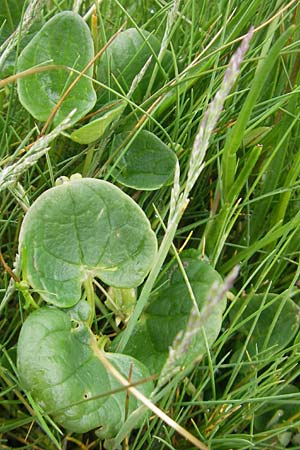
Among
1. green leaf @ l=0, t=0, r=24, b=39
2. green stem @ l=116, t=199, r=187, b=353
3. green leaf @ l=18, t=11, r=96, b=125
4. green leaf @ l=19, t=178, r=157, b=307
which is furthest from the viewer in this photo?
green leaf @ l=0, t=0, r=24, b=39

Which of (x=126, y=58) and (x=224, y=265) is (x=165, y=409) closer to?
(x=224, y=265)

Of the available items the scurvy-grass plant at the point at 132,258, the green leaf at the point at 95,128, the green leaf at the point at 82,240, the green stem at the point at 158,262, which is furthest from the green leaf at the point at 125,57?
the green stem at the point at 158,262

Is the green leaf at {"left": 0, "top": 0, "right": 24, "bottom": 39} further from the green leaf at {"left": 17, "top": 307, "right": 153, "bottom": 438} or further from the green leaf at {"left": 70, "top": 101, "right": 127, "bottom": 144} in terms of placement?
the green leaf at {"left": 17, "top": 307, "right": 153, "bottom": 438}

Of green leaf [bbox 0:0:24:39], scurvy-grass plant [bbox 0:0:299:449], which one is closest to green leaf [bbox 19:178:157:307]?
scurvy-grass plant [bbox 0:0:299:449]

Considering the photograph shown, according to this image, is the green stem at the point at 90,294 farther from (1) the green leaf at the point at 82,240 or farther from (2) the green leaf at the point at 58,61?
(2) the green leaf at the point at 58,61

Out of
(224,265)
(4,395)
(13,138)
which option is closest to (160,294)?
(224,265)

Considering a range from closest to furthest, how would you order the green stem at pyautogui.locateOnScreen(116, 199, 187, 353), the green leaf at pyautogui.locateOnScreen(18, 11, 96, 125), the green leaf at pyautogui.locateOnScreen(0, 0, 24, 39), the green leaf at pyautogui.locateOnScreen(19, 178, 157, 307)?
the green stem at pyautogui.locateOnScreen(116, 199, 187, 353), the green leaf at pyautogui.locateOnScreen(19, 178, 157, 307), the green leaf at pyautogui.locateOnScreen(18, 11, 96, 125), the green leaf at pyautogui.locateOnScreen(0, 0, 24, 39)

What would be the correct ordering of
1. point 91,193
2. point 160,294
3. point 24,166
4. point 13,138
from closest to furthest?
point 24,166, point 91,193, point 160,294, point 13,138

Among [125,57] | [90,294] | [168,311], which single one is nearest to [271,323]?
[168,311]
